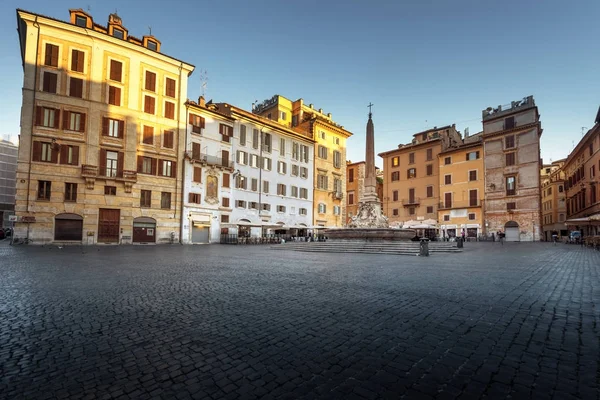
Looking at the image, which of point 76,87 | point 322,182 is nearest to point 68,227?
point 76,87

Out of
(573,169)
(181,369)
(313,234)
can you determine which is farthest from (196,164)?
(573,169)

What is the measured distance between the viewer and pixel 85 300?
5.41 m

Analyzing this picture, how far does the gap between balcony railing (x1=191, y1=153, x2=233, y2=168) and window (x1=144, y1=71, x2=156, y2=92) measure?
286 inches

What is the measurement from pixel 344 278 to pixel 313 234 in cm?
3500

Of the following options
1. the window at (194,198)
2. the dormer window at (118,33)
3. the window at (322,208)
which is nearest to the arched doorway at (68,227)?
the window at (194,198)

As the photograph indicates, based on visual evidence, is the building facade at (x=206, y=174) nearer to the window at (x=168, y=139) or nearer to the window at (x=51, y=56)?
the window at (x=168, y=139)

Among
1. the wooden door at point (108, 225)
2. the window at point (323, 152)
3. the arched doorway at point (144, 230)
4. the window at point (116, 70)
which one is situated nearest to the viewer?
the wooden door at point (108, 225)

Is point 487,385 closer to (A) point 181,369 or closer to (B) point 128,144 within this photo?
(A) point 181,369

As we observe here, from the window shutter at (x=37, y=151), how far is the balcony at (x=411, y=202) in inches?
1804

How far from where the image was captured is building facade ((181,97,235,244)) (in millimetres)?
31984

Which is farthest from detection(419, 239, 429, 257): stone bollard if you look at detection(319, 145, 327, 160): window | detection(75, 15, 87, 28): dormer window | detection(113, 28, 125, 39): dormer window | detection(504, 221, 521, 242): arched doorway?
detection(504, 221, 521, 242): arched doorway

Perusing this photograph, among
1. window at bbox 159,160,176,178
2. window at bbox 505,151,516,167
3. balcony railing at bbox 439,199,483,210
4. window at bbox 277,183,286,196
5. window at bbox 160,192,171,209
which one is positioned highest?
window at bbox 505,151,516,167

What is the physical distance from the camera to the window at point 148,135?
29.8 metres

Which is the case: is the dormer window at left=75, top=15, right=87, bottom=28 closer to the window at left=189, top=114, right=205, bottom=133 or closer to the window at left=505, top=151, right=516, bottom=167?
the window at left=189, top=114, right=205, bottom=133
